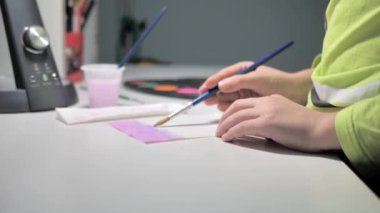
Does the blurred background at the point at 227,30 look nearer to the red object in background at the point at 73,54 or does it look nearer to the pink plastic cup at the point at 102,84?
the red object in background at the point at 73,54

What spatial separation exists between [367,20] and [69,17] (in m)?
0.80

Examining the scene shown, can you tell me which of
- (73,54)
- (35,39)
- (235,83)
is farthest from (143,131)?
(73,54)

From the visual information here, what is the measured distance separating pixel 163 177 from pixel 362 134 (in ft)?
0.74

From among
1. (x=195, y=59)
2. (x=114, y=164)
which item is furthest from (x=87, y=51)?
(x=114, y=164)

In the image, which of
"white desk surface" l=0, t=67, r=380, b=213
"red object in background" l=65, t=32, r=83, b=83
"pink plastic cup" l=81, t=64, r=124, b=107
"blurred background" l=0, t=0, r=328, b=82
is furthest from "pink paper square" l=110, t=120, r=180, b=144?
"blurred background" l=0, t=0, r=328, b=82

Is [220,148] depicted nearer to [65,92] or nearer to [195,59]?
[65,92]

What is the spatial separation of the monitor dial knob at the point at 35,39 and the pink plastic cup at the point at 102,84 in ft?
0.25

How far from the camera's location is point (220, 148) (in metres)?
0.54

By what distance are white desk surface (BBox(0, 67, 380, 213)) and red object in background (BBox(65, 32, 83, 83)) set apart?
573 millimetres

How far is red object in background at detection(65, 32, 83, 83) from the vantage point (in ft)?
3.75

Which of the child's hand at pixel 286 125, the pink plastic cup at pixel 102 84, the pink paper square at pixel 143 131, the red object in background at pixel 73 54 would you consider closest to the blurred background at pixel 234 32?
the red object in background at pixel 73 54

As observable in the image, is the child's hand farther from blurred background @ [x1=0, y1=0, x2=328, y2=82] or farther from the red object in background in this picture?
blurred background @ [x1=0, y1=0, x2=328, y2=82]

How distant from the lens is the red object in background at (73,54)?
1144 millimetres

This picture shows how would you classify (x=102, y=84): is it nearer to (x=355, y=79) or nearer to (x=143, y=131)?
(x=143, y=131)
